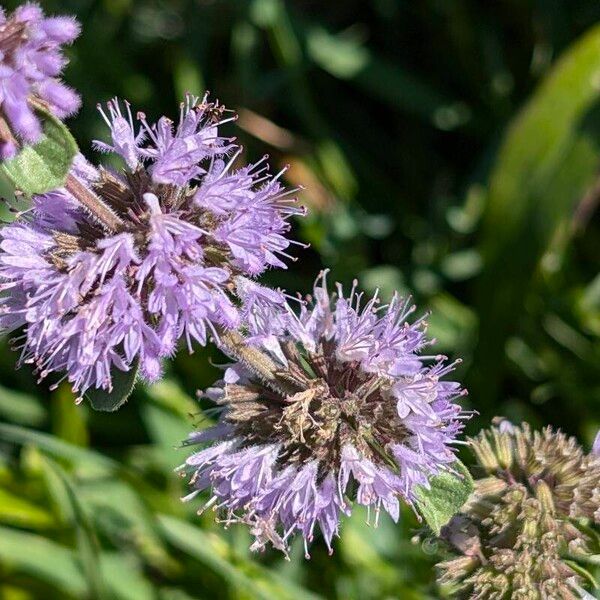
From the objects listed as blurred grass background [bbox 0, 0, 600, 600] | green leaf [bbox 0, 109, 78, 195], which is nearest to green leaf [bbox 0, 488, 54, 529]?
blurred grass background [bbox 0, 0, 600, 600]

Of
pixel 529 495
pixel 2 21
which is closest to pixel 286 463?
pixel 529 495

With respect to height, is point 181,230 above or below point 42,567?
above

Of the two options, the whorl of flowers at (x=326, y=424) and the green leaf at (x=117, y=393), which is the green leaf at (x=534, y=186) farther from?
the green leaf at (x=117, y=393)

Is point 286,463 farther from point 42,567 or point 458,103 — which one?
point 458,103

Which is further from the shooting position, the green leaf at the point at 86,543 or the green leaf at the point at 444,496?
the green leaf at the point at 86,543

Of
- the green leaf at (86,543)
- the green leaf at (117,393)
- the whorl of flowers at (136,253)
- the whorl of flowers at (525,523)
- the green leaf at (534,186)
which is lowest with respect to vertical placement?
the whorl of flowers at (525,523)

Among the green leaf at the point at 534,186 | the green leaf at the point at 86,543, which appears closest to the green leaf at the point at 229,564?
the green leaf at the point at 86,543
